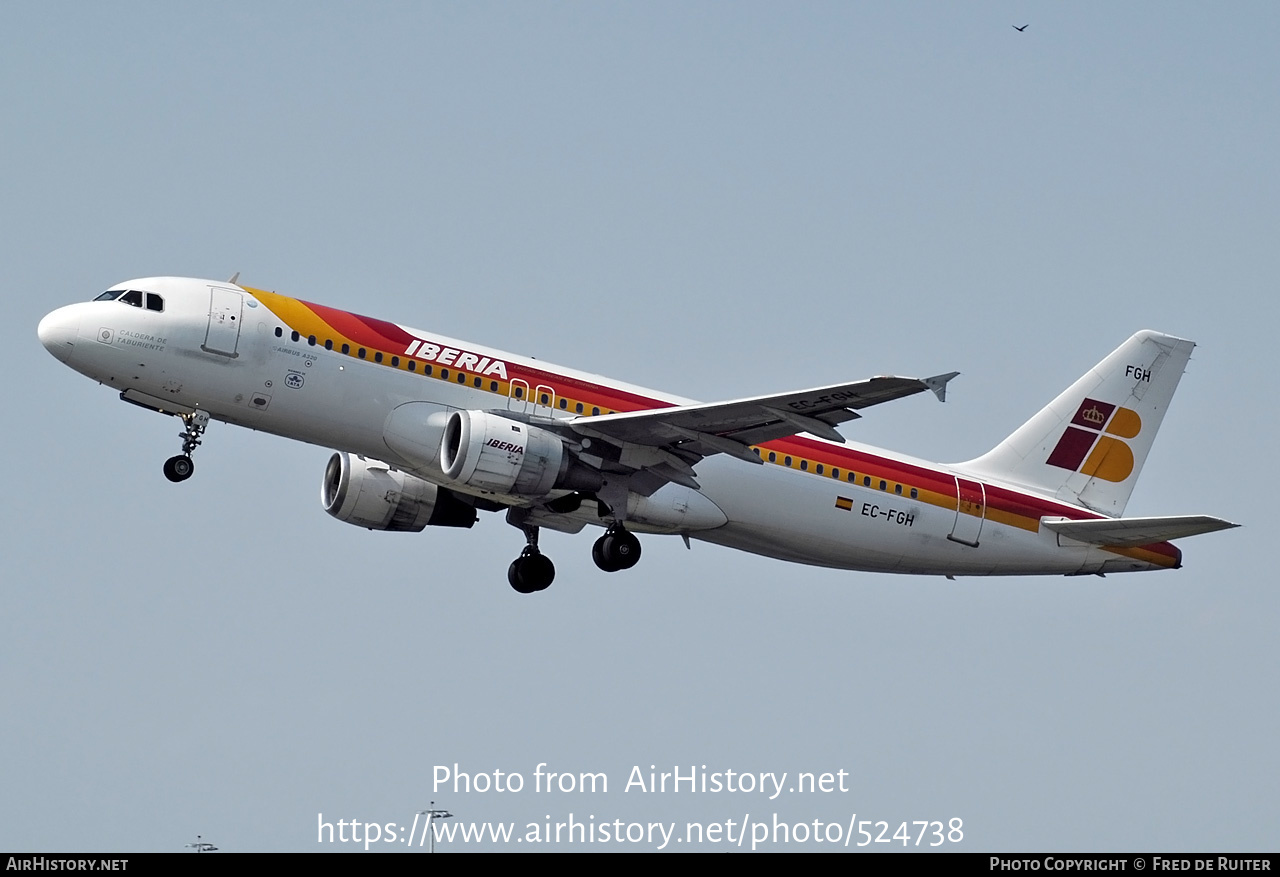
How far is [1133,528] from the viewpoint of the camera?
150 ft

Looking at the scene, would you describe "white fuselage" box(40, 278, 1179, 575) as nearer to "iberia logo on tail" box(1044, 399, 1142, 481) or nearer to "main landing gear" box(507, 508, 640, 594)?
"main landing gear" box(507, 508, 640, 594)

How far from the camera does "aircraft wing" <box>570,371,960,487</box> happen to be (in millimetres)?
36812

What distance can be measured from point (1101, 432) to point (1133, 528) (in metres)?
4.78

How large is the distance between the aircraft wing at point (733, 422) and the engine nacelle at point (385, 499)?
5829mm

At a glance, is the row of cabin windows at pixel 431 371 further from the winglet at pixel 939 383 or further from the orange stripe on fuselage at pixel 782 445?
the winglet at pixel 939 383

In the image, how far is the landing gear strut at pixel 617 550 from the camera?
1676 inches

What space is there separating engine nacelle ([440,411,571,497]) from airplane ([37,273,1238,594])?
0.15 feet

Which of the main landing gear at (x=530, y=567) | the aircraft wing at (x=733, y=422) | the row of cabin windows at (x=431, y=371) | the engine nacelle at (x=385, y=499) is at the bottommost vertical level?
the main landing gear at (x=530, y=567)

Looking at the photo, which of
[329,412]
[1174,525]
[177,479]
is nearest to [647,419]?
[329,412]

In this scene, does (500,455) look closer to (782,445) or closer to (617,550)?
(617,550)

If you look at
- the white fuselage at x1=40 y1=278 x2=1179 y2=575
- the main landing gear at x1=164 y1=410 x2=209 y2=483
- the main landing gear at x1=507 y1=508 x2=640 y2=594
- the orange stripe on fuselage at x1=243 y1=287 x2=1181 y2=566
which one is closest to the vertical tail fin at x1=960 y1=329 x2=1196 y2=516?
the orange stripe on fuselage at x1=243 y1=287 x2=1181 y2=566

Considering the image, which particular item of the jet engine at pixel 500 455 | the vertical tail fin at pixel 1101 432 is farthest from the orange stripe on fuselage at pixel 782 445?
the jet engine at pixel 500 455
